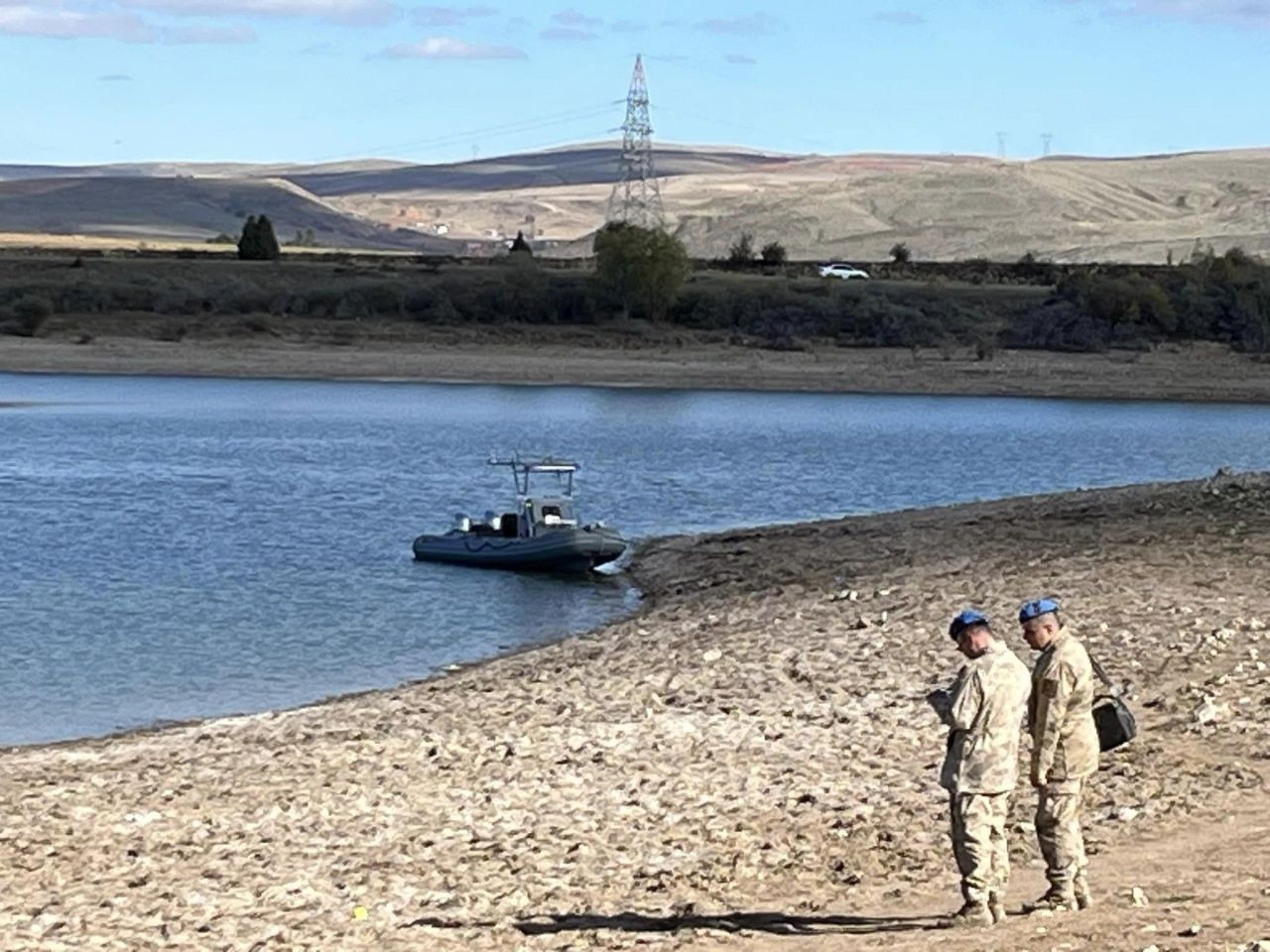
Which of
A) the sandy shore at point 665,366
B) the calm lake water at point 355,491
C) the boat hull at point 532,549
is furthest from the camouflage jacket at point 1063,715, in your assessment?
the sandy shore at point 665,366

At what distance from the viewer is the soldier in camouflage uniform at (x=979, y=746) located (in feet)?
29.3

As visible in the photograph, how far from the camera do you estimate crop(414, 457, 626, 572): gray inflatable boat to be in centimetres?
2778

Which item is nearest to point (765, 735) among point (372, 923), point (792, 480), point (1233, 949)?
point (372, 923)

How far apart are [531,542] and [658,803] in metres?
16.5

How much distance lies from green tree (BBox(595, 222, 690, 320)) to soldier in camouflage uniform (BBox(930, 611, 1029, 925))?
65141 mm

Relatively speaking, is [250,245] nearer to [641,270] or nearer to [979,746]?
[641,270]

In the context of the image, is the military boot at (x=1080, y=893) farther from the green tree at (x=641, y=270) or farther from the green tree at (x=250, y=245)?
the green tree at (x=250, y=245)

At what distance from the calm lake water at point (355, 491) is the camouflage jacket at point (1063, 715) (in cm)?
934

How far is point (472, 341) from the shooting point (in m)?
70.1

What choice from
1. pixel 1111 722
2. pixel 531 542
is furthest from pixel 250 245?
pixel 1111 722

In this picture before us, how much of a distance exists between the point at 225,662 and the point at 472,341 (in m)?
50.1

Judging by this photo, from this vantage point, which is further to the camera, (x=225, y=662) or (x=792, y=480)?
(x=792, y=480)

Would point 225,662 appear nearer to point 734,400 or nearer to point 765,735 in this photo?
point 765,735

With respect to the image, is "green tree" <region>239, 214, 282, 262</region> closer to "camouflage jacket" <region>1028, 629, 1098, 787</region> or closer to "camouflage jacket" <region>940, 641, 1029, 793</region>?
"camouflage jacket" <region>1028, 629, 1098, 787</region>
